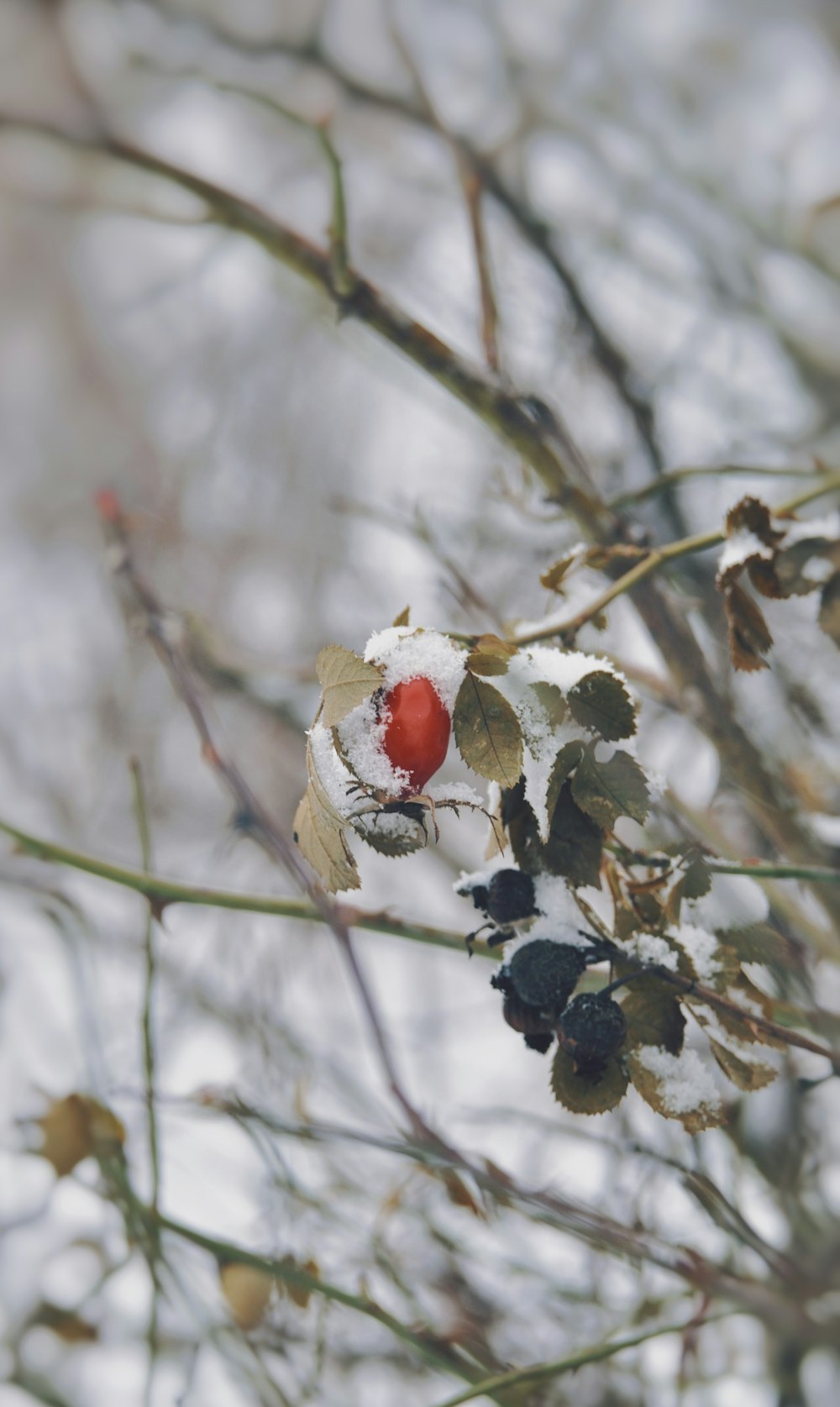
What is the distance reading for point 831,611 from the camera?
3.08 feet

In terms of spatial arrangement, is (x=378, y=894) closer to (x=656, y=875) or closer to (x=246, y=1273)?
(x=246, y=1273)

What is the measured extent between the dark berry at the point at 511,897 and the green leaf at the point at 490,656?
0.56 feet

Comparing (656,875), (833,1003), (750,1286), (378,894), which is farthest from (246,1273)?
(378,894)

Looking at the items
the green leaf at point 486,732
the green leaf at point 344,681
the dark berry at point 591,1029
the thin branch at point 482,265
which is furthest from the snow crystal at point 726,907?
the thin branch at point 482,265

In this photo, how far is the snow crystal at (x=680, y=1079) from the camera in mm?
740

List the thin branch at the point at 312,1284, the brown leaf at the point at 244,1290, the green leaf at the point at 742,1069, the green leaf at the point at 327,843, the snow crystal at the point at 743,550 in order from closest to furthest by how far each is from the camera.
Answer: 1. the green leaf at the point at 327,843
2. the green leaf at the point at 742,1069
3. the snow crystal at the point at 743,550
4. the thin branch at the point at 312,1284
5. the brown leaf at the point at 244,1290

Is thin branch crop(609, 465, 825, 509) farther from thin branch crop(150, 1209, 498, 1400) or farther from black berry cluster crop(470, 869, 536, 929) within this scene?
thin branch crop(150, 1209, 498, 1400)

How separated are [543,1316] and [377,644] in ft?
5.94

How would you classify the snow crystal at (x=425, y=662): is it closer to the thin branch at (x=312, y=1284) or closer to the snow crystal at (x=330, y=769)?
the snow crystal at (x=330, y=769)

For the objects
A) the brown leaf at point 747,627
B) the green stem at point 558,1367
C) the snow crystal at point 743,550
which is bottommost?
the green stem at point 558,1367

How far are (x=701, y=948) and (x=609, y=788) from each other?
0.18 metres

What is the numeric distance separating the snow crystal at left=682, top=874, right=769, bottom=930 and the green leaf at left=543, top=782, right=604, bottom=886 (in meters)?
0.11

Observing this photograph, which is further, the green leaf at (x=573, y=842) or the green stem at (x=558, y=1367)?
the green stem at (x=558, y=1367)

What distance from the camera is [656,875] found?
2.75ft
